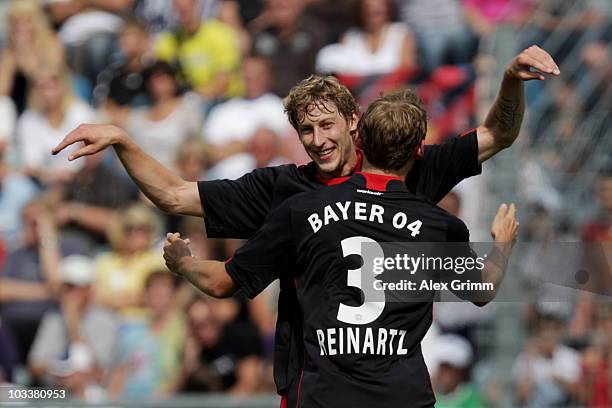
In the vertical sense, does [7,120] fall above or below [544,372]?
above

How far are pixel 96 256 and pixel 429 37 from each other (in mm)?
3424

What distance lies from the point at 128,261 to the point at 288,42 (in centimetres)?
242

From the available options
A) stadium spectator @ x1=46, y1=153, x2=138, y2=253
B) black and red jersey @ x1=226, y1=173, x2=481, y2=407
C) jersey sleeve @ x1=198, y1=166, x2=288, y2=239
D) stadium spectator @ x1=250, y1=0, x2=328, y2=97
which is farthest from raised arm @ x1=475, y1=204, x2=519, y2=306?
stadium spectator @ x1=46, y1=153, x2=138, y2=253

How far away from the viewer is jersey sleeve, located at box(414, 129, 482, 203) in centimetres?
437

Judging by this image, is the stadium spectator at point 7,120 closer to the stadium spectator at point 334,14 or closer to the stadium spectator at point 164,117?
the stadium spectator at point 164,117

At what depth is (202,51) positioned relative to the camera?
10055 millimetres

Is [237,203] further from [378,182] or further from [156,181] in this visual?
[378,182]

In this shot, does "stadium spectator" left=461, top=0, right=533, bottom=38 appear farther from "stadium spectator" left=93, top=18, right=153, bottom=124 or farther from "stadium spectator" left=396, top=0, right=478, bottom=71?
"stadium spectator" left=93, top=18, right=153, bottom=124

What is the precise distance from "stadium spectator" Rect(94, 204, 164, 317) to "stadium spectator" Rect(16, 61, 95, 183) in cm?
103

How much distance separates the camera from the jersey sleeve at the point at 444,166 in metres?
4.37

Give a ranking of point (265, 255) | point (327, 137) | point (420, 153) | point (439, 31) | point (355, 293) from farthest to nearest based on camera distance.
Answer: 1. point (439, 31)
2. point (420, 153)
3. point (327, 137)
4. point (265, 255)
5. point (355, 293)

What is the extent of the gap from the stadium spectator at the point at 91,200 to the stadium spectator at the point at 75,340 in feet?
1.19

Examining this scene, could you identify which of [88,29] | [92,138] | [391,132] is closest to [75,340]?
[88,29]

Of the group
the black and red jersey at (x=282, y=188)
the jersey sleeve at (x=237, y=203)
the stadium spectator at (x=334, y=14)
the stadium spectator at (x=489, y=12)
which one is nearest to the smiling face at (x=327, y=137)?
the black and red jersey at (x=282, y=188)
